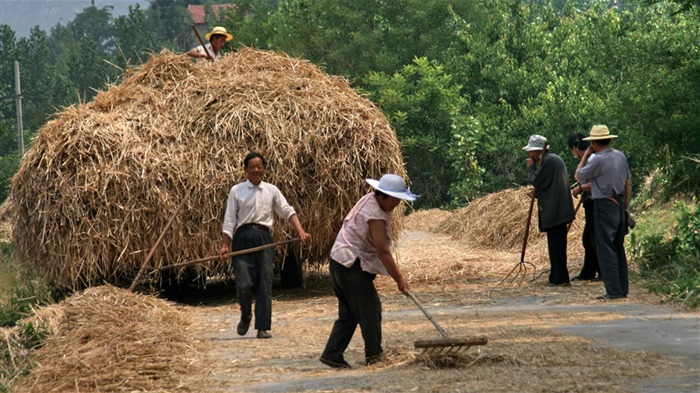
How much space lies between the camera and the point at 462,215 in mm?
24500

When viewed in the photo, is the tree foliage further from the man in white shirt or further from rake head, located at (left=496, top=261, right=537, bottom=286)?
the man in white shirt

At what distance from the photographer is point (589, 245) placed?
1548cm

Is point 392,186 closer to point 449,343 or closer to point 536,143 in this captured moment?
point 449,343

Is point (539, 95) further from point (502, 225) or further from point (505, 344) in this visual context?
point (505, 344)

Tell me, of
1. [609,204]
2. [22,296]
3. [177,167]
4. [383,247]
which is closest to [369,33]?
[22,296]

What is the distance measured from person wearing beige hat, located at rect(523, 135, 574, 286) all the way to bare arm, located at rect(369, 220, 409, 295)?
19.9 feet

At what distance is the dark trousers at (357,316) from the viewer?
9.66 m

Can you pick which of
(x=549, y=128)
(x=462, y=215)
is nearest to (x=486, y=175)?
(x=549, y=128)

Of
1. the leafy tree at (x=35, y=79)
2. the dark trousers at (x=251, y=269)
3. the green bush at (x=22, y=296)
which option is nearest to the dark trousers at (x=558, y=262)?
the dark trousers at (x=251, y=269)

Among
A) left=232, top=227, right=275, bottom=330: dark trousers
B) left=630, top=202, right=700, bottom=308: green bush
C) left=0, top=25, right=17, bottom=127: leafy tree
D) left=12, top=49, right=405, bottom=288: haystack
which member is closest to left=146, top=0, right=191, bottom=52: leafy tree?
left=0, top=25, right=17, bottom=127: leafy tree

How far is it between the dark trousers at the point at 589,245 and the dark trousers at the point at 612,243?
122 cm

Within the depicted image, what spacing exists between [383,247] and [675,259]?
6556 mm

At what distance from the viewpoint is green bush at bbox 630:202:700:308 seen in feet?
42.2

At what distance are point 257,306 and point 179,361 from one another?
2.10 meters
